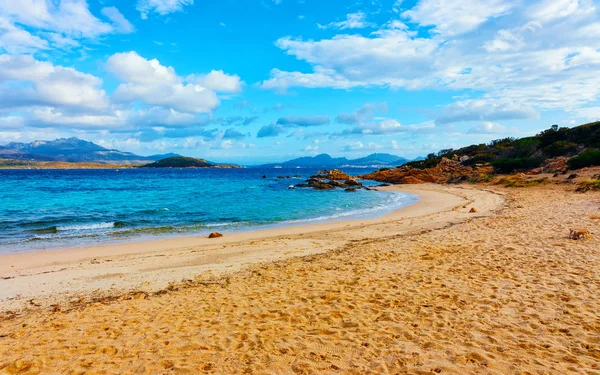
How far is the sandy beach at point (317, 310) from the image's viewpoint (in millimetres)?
5195

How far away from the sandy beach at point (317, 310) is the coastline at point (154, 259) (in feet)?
0.32

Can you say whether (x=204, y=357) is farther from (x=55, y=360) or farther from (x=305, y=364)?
(x=55, y=360)

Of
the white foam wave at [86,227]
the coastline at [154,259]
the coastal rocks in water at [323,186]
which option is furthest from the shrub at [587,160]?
the white foam wave at [86,227]

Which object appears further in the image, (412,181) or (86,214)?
(412,181)

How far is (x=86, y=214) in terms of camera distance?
25328 mm

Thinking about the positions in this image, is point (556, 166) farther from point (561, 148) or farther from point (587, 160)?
point (561, 148)

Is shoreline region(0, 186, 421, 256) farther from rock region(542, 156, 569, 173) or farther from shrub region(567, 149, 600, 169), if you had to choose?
rock region(542, 156, 569, 173)

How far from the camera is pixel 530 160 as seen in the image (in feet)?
160

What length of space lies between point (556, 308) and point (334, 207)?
23044mm

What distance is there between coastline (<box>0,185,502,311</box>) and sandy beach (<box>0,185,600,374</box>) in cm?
10

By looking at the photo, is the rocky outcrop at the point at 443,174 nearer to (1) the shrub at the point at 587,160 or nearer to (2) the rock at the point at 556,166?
(2) the rock at the point at 556,166

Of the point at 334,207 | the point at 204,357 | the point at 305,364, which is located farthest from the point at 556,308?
the point at 334,207

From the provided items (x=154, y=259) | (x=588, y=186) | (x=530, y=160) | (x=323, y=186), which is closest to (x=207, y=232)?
(x=154, y=259)

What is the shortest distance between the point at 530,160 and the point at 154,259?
5440 centimetres
